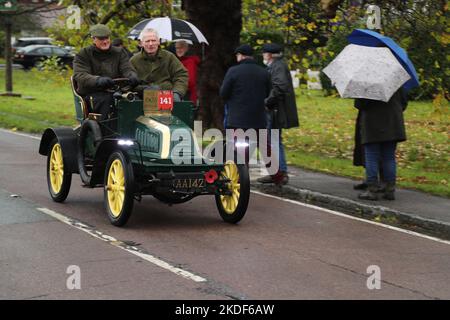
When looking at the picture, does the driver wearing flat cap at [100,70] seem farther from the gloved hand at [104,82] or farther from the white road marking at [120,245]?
the white road marking at [120,245]

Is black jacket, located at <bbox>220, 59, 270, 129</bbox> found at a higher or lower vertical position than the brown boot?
higher

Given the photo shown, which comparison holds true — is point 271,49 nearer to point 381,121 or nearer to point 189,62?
point 381,121

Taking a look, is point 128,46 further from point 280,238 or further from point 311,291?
point 311,291

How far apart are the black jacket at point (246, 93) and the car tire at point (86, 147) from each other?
2692 mm

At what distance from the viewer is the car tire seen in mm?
10336

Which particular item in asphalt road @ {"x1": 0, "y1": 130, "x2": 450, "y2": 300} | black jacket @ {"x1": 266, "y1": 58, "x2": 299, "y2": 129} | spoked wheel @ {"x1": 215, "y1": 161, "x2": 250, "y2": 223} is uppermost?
black jacket @ {"x1": 266, "y1": 58, "x2": 299, "y2": 129}

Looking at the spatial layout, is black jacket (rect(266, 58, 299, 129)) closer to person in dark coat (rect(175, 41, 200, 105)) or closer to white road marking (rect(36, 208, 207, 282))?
person in dark coat (rect(175, 41, 200, 105))

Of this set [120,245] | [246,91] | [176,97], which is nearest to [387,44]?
[246,91]

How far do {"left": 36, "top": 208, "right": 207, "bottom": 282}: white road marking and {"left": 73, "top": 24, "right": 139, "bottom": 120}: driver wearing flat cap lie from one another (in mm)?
1265

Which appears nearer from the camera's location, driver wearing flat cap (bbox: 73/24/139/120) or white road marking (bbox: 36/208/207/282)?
white road marking (bbox: 36/208/207/282)

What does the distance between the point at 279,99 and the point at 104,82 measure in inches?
132

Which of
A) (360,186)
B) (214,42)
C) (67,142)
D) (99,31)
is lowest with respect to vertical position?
(360,186)

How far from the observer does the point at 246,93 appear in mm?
12578

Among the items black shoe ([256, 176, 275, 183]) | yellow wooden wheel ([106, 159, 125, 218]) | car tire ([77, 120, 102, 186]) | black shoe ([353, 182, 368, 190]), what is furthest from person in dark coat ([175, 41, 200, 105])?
yellow wooden wheel ([106, 159, 125, 218])
